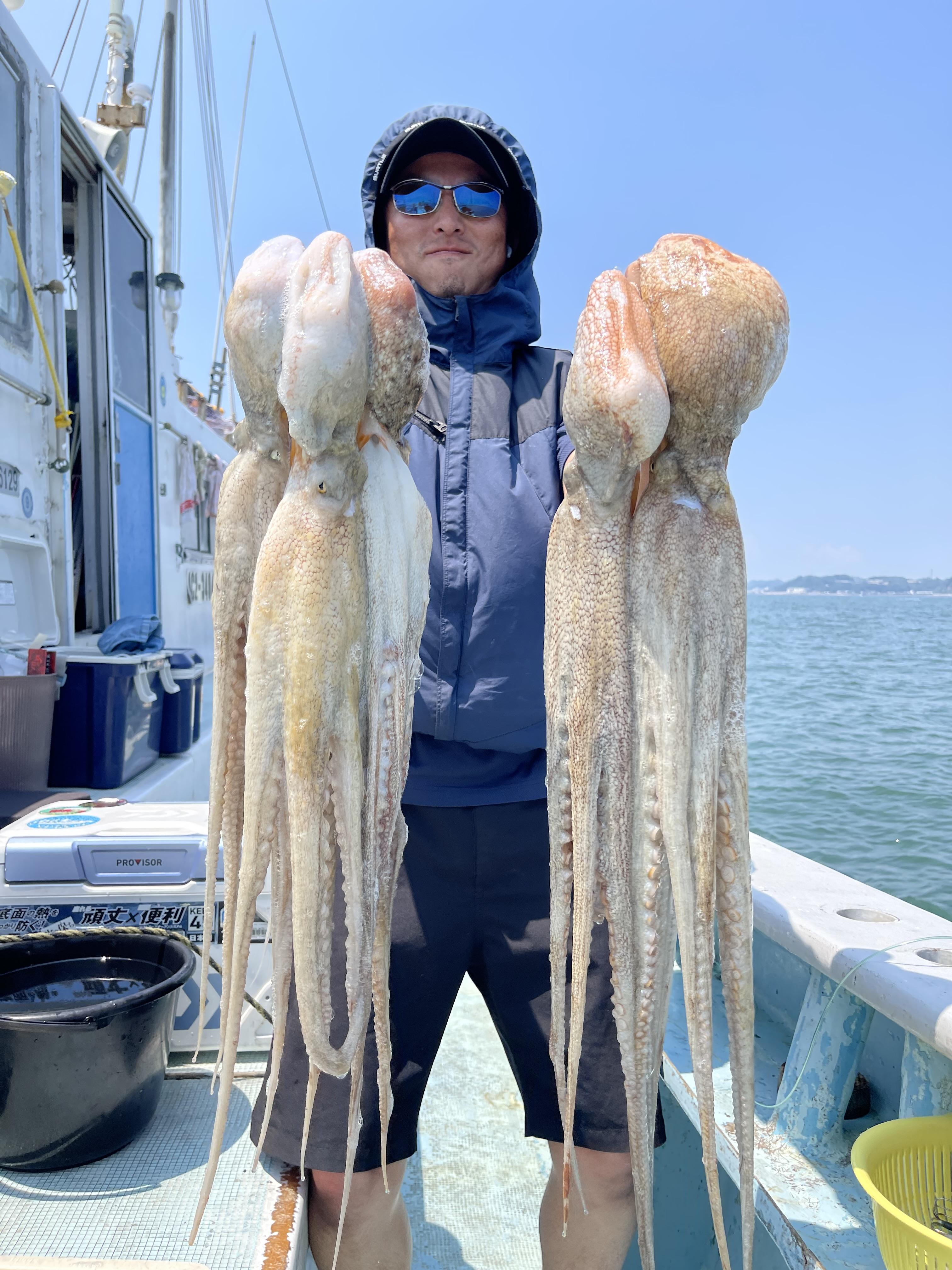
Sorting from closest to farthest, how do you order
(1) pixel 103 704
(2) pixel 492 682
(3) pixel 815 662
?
(2) pixel 492 682
(1) pixel 103 704
(3) pixel 815 662

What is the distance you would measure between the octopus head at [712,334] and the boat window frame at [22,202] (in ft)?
18.1

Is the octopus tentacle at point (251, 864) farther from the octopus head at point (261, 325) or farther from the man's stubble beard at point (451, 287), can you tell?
the man's stubble beard at point (451, 287)

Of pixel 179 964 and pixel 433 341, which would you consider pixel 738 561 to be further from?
pixel 179 964

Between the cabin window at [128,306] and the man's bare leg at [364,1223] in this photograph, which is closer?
the man's bare leg at [364,1223]

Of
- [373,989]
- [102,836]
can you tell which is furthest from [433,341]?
[102,836]

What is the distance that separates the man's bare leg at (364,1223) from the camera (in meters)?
2.39

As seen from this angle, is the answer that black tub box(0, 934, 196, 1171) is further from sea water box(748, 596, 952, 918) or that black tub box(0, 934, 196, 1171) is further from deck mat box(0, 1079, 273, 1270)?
sea water box(748, 596, 952, 918)

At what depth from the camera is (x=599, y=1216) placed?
8.00 feet

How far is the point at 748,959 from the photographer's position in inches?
57.8

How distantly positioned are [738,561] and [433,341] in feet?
4.45

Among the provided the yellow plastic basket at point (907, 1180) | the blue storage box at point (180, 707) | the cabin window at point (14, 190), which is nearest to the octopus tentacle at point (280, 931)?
the yellow plastic basket at point (907, 1180)

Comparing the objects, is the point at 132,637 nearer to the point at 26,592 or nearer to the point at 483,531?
the point at 26,592

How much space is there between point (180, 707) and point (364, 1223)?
14.9ft

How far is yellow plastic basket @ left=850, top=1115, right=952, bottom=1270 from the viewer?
6.87 ft
